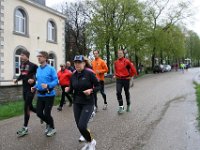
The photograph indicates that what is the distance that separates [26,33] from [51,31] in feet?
15.6

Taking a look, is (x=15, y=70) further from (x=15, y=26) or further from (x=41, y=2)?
(x=41, y=2)

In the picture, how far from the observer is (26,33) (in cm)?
2777

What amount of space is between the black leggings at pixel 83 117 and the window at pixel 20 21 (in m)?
21.7

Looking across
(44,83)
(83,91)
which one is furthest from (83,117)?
(44,83)

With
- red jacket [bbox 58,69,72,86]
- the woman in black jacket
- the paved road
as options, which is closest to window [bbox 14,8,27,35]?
red jacket [bbox 58,69,72,86]

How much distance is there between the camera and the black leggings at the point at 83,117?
567cm

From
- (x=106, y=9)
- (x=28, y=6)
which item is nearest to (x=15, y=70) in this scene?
(x=28, y=6)

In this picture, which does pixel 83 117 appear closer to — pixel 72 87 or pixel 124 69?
pixel 72 87

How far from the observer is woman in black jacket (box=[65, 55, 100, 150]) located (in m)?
5.79

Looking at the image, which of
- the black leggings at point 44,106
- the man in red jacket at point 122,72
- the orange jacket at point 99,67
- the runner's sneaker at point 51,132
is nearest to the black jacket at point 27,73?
the black leggings at point 44,106

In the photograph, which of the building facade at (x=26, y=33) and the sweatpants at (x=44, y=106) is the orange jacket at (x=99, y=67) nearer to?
the sweatpants at (x=44, y=106)

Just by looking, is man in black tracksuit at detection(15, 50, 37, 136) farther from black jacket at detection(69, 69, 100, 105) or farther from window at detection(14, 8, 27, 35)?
window at detection(14, 8, 27, 35)

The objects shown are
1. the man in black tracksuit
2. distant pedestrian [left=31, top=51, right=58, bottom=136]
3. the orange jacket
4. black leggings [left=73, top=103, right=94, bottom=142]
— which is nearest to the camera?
black leggings [left=73, top=103, right=94, bottom=142]

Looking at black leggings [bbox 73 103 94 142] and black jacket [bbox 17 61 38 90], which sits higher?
black jacket [bbox 17 61 38 90]
